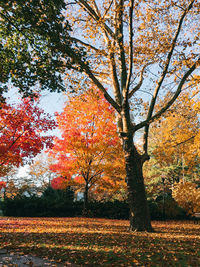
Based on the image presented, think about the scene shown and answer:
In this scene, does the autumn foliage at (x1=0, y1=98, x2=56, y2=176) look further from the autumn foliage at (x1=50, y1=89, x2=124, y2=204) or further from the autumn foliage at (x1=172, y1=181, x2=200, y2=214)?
the autumn foliage at (x1=172, y1=181, x2=200, y2=214)

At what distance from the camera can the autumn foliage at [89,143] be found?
1341cm

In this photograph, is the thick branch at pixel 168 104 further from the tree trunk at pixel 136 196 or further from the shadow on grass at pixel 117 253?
the shadow on grass at pixel 117 253

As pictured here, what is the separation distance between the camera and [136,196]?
24.0 feet

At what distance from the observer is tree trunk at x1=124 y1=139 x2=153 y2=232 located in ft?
23.7

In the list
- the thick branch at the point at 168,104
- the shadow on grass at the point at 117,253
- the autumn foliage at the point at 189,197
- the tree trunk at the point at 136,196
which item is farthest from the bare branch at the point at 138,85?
the autumn foliage at the point at 189,197

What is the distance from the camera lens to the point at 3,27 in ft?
17.5

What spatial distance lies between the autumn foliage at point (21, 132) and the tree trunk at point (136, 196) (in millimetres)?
5881

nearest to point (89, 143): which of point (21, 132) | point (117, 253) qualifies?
point (21, 132)

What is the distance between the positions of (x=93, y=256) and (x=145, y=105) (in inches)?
276

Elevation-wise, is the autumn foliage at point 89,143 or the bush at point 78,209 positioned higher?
the autumn foliage at point 89,143

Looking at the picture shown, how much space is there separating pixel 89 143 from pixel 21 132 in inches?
177

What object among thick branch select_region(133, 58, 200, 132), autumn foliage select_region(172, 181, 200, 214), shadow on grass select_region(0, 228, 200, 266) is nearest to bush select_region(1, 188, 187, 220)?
autumn foliage select_region(172, 181, 200, 214)

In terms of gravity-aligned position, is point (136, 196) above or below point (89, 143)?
below

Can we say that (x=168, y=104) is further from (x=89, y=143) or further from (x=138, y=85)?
(x=89, y=143)
